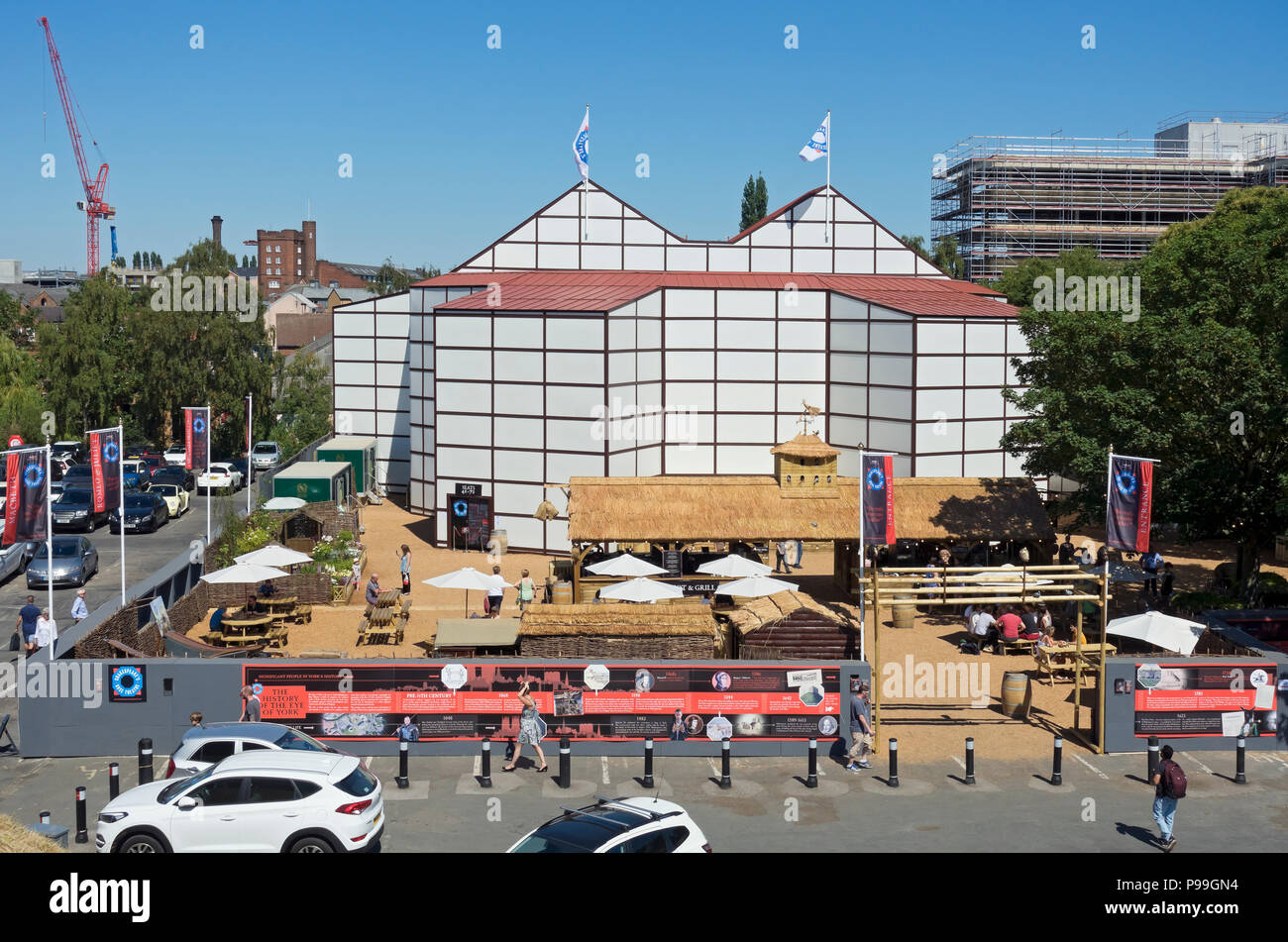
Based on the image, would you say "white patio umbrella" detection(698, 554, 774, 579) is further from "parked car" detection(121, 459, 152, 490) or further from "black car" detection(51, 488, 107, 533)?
"parked car" detection(121, 459, 152, 490)

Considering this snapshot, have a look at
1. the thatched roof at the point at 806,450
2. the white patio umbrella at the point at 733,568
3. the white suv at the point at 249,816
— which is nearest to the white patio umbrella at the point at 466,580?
the white patio umbrella at the point at 733,568

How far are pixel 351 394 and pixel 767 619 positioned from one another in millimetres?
38325

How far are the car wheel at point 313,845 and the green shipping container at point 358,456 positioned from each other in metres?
38.7

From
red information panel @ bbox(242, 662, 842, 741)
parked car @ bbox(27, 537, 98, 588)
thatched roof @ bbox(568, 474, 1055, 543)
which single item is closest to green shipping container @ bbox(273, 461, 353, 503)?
parked car @ bbox(27, 537, 98, 588)

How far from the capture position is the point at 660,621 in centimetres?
2514

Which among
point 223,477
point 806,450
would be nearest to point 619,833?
point 806,450

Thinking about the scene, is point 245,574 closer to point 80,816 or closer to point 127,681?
point 127,681

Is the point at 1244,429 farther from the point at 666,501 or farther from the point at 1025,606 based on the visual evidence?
the point at 666,501

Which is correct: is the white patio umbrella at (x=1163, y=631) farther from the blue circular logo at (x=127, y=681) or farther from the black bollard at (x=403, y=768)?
the blue circular logo at (x=127, y=681)

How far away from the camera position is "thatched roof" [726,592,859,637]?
83.1ft

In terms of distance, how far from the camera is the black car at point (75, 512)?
48469 millimetres

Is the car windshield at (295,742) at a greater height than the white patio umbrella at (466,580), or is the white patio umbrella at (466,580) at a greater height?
the white patio umbrella at (466,580)

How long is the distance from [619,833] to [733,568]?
17.7 meters
